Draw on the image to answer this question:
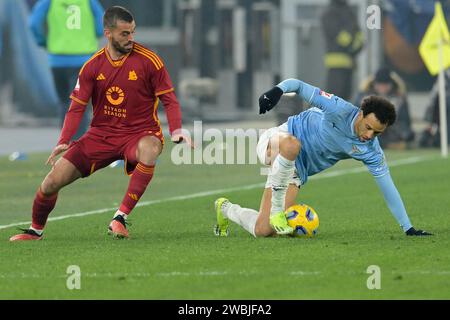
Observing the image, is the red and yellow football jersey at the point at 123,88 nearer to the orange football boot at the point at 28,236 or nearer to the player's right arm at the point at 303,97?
the orange football boot at the point at 28,236

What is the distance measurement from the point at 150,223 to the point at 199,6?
17.7 metres

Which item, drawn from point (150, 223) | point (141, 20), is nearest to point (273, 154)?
point (150, 223)

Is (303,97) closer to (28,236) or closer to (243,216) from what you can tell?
(243,216)

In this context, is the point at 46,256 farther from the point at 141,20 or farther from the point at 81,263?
the point at 141,20

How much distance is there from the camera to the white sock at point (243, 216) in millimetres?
12195

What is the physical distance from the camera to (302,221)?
1195 cm

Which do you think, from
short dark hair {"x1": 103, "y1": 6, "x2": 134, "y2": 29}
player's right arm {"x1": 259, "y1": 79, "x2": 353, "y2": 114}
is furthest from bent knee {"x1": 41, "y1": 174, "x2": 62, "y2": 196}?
player's right arm {"x1": 259, "y1": 79, "x2": 353, "y2": 114}

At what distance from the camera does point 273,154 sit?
12.1 metres

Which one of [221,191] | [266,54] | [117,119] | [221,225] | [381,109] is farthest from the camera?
[266,54]

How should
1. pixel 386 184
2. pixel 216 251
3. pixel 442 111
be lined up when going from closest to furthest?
pixel 216 251 < pixel 386 184 < pixel 442 111

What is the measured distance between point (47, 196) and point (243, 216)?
1.59 m

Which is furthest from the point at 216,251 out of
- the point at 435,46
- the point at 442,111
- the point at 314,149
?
the point at 435,46

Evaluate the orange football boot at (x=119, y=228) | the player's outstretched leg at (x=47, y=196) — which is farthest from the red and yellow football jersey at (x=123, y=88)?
the orange football boot at (x=119, y=228)

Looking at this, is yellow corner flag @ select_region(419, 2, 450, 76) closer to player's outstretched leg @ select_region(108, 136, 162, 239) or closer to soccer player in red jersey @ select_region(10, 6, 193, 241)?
soccer player in red jersey @ select_region(10, 6, 193, 241)
